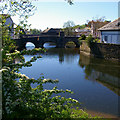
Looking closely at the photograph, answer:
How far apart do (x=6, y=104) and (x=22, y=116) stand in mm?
522

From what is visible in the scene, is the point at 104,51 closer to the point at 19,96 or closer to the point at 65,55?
the point at 65,55

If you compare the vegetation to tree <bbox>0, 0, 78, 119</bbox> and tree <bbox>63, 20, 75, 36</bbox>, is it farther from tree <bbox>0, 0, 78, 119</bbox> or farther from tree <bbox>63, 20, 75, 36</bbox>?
→ tree <bbox>63, 20, 75, 36</bbox>

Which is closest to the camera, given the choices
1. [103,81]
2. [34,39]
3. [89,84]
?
[89,84]

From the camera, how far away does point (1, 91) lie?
3656 millimetres

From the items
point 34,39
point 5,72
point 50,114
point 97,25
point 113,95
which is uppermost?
point 97,25

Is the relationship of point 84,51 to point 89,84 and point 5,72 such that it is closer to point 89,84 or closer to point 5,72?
point 89,84

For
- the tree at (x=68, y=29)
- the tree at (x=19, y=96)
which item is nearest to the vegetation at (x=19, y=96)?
the tree at (x=19, y=96)

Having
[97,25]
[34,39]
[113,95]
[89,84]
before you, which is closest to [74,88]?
[89,84]

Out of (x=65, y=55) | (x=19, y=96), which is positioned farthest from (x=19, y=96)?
(x=65, y=55)

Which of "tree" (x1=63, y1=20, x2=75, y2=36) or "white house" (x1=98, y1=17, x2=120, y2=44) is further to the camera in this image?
"tree" (x1=63, y1=20, x2=75, y2=36)

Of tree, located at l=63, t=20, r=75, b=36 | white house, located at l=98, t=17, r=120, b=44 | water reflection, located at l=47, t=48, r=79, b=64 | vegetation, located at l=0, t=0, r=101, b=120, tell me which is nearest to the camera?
vegetation, located at l=0, t=0, r=101, b=120

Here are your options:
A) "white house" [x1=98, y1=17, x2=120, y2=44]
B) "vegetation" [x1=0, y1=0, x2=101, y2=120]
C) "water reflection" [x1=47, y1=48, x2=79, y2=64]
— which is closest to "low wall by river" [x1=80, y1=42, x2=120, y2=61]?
"white house" [x1=98, y1=17, x2=120, y2=44]

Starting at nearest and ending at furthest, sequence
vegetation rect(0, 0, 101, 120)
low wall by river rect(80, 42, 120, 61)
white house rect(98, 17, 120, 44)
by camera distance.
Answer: vegetation rect(0, 0, 101, 120) < low wall by river rect(80, 42, 120, 61) < white house rect(98, 17, 120, 44)

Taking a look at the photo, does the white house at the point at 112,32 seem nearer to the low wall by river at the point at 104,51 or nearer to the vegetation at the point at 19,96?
the low wall by river at the point at 104,51
